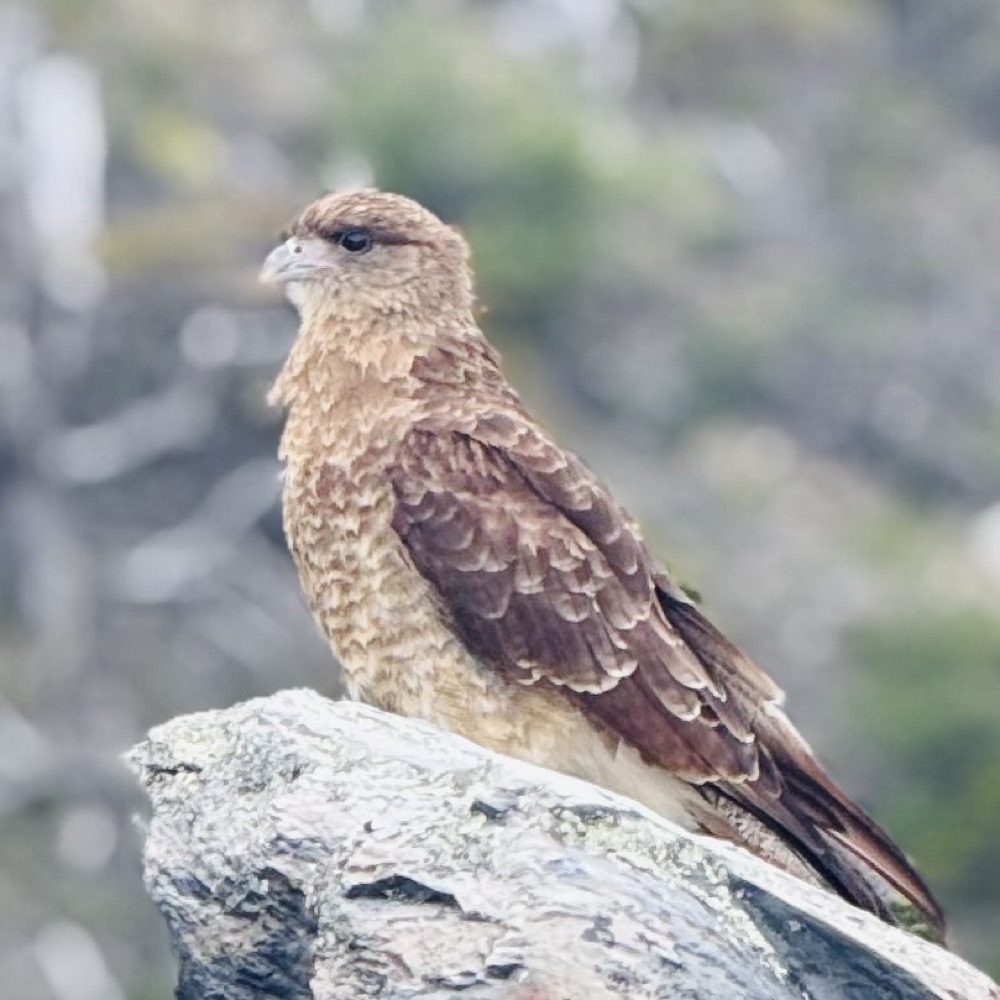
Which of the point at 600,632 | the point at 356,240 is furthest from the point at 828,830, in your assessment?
the point at 356,240

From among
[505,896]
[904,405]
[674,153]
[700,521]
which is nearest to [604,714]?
[505,896]

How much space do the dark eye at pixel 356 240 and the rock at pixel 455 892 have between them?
1.93m

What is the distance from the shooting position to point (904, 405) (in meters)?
40.9

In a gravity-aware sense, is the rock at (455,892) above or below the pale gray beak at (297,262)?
below

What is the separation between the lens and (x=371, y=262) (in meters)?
8.98

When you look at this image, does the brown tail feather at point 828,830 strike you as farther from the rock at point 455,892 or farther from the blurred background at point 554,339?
the blurred background at point 554,339

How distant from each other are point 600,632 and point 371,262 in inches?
65.8

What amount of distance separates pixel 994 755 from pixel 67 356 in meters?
12.4

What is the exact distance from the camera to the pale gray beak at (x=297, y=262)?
9023 millimetres

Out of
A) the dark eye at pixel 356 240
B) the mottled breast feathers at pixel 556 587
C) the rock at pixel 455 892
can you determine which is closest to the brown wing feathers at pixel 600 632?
the mottled breast feathers at pixel 556 587

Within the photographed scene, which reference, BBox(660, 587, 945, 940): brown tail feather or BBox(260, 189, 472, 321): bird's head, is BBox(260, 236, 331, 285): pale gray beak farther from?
BBox(660, 587, 945, 940): brown tail feather

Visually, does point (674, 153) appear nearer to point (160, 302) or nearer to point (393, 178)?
point (393, 178)

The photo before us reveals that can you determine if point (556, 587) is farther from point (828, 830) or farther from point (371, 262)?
point (371, 262)

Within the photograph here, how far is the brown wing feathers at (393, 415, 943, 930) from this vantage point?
8.06 meters
